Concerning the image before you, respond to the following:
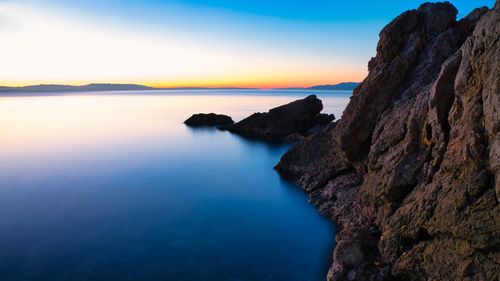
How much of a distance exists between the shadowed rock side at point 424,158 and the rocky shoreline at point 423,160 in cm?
5

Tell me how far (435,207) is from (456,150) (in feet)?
9.48

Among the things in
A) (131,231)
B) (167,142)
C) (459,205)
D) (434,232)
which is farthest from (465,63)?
(167,142)

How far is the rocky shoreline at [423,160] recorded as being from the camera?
47.1 ft

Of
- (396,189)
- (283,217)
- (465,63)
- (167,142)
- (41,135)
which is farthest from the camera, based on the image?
(41,135)

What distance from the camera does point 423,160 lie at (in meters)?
20.1

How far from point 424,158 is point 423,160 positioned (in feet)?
0.44

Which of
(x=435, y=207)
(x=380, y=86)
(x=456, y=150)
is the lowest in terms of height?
(x=435, y=207)

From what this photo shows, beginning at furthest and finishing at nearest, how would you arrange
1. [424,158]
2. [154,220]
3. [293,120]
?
[293,120], [154,220], [424,158]

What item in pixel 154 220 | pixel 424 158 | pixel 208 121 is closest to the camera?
pixel 424 158

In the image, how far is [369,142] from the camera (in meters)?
29.2

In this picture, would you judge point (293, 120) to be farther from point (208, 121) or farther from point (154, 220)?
point (154, 220)

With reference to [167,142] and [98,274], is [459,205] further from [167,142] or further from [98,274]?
[167,142]

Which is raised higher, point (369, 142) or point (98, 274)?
point (369, 142)

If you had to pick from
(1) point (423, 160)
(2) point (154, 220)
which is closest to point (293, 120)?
(2) point (154, 220)
